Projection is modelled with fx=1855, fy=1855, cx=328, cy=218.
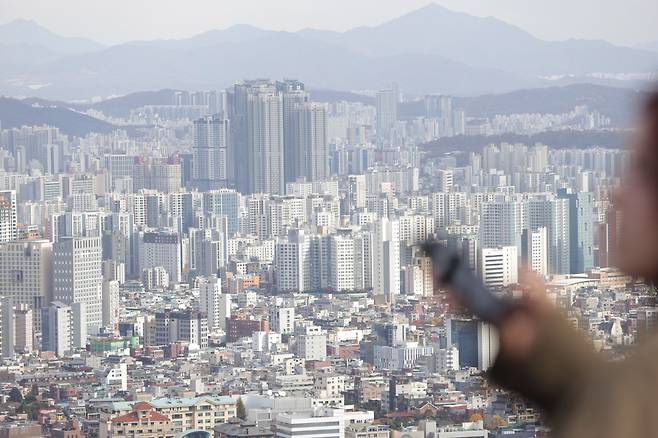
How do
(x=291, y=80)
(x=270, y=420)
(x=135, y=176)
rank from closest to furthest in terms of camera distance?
(x=270, y=420)
(x=135, y=176)
(x=291, y=80)

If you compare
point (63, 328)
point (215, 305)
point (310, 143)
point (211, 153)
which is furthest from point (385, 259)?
point (211, 153)

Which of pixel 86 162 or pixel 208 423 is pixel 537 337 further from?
pixel 86 162

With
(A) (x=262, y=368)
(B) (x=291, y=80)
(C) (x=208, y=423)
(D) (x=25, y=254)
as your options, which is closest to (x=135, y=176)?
(B) (x=291, y=80)

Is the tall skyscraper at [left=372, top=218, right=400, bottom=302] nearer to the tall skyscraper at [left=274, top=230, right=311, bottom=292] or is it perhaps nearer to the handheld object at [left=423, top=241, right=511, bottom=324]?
the tall skyscraper at [left=274, top=230, right=311, bottom=292]

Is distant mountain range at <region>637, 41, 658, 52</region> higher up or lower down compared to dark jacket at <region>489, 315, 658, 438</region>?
higher up

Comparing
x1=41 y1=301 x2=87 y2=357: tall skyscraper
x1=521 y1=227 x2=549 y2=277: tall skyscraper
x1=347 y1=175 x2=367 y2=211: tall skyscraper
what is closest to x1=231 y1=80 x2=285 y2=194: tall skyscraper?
x1=347 y1=175 x2=367 y2=211: tall skyscraper
